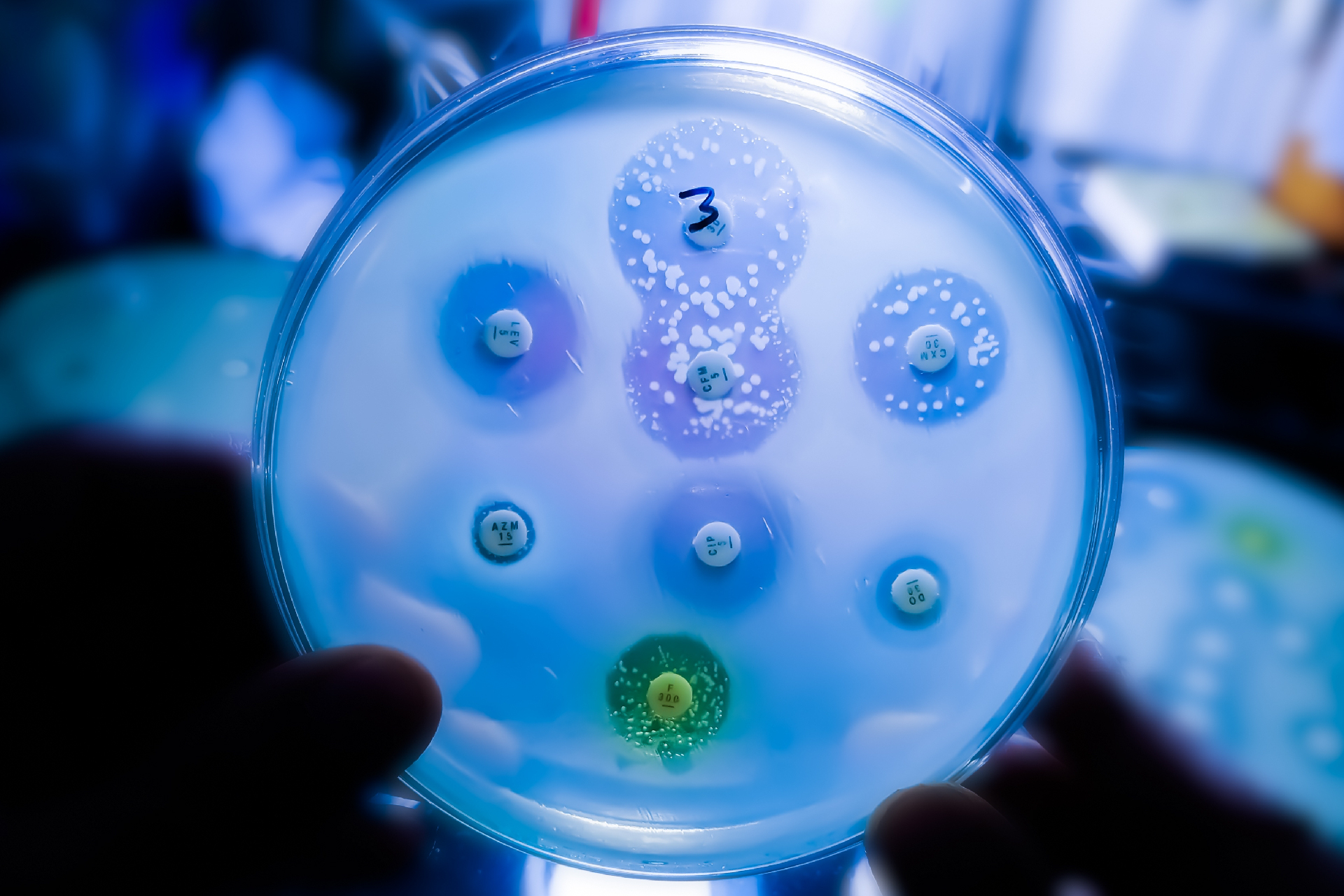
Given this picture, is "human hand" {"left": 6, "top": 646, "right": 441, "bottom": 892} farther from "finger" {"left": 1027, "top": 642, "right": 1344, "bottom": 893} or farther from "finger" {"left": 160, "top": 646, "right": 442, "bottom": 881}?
"finger" {"left": 1027, "top": 642, "right": 1344, "bottom": 893}

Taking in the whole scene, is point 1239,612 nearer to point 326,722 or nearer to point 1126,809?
point 1126,809

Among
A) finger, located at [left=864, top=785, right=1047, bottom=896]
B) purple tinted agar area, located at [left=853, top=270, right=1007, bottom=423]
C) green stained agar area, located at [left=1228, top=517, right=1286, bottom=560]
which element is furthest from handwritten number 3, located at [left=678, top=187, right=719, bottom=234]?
green stained agar area, located at [left=1228, top=517, right=1286, bottom=560]

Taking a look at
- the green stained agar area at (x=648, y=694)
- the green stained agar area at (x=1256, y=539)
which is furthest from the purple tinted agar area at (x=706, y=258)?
the green stained agar area at (x=1256, y=539)

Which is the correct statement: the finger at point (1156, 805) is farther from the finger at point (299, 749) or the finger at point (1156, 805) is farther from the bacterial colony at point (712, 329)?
the finger at point (299, 749)

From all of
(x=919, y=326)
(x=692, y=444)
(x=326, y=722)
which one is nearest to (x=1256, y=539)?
(x=919, y=326)

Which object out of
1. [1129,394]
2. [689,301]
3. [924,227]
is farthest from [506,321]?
[1129,394]

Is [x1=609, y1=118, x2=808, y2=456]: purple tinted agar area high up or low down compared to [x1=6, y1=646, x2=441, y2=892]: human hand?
up

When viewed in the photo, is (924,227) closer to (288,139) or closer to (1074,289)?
(1074,289)
